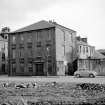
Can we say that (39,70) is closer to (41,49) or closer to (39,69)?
(39,69)

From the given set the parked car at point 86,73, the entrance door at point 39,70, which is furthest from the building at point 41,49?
the parked car at point 86,73

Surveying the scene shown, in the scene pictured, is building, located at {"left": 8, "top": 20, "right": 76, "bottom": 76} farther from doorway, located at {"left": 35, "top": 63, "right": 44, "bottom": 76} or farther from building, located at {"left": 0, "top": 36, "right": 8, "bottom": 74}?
building, located at {"left": 0, "top": 36, "right": 8, "bottom": 74}

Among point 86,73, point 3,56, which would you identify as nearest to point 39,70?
point 86,73

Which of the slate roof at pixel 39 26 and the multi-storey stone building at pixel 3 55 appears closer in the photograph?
the slate roof at pixel 39 26

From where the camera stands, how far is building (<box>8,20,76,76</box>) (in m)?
41.2

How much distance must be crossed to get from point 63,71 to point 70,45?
846 centimetres

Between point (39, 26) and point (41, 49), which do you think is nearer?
point (41, 49)

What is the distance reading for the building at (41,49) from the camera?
135 ft

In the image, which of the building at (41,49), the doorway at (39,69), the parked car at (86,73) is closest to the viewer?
the parked car at (86,73)

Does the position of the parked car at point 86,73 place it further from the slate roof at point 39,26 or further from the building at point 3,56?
the building at point 3,56

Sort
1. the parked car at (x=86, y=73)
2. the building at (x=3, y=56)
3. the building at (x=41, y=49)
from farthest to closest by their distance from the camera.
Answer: the building at (x=3, y=56) < the building at (x=41, y=49) < the parked car at (x=86, y=73)

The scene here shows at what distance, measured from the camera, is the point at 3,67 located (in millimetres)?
57000

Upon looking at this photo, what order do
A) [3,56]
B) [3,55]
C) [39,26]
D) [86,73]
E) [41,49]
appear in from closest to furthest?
[86,73] < [41,49] < [39,26] < [3,56] < [3,55]

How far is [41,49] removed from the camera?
42.7 m
